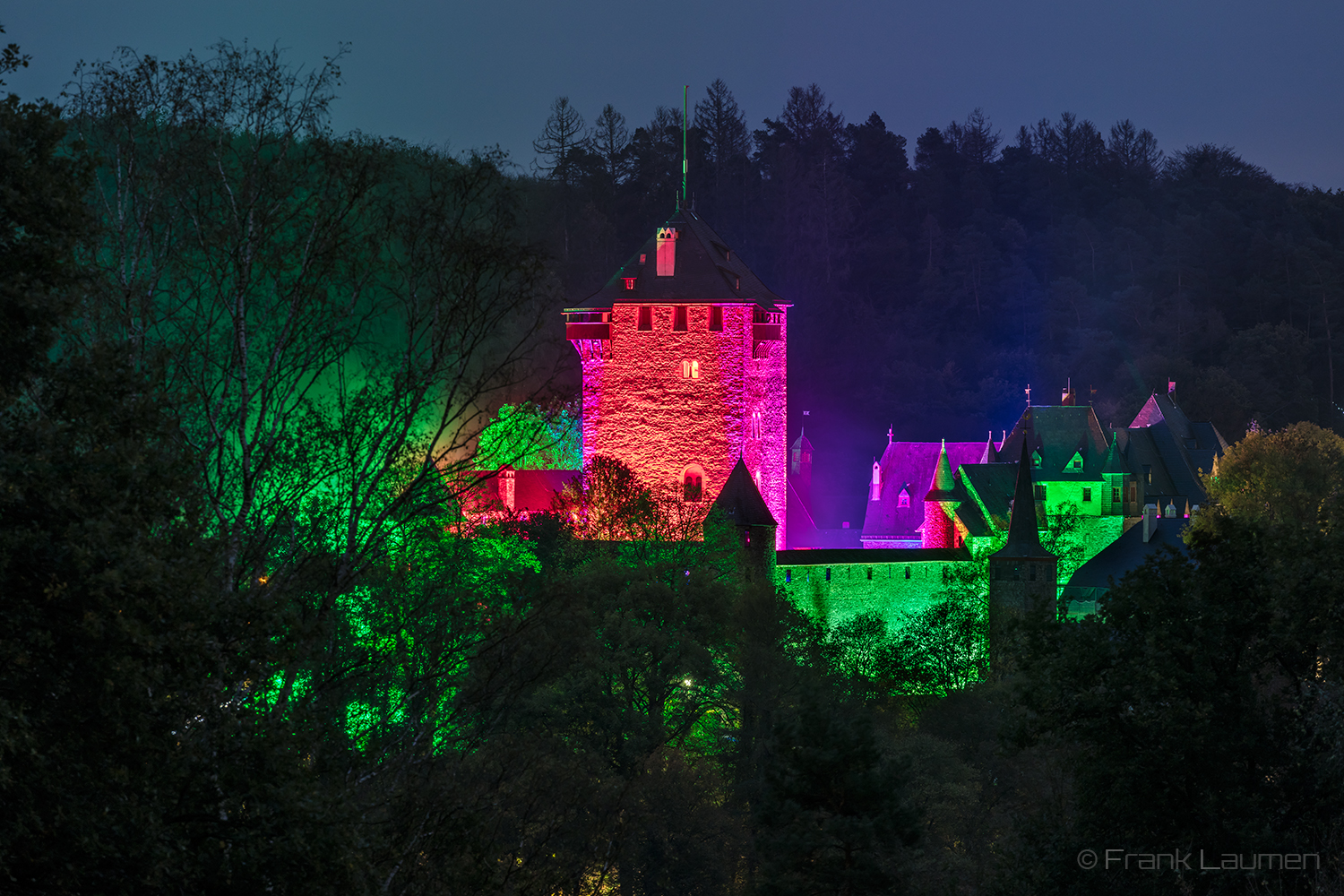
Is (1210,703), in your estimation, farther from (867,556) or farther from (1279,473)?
(1279,473)

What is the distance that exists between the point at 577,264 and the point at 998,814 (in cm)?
4075

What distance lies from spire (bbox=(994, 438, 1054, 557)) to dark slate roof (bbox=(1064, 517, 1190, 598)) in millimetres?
2488

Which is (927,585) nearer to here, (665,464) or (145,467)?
(665,464)

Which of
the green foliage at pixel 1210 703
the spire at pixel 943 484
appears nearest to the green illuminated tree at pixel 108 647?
the green foliage at pixel 1210 703

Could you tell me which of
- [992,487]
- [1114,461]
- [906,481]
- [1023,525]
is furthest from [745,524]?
[1114,461]

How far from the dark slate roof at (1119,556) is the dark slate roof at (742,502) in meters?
13.6

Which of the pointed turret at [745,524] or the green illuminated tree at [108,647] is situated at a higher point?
the pointed turret at [745,524]

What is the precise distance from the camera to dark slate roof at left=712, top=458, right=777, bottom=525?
44125mm

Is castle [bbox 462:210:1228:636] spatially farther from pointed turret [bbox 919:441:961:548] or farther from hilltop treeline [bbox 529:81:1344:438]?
hilltop treeline [bbox 529:81:1344:438]

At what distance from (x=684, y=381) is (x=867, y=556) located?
7864mm

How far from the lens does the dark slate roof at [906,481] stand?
55.5m

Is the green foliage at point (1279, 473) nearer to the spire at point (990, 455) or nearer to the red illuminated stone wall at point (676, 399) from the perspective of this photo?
the spire at point (990, 455)

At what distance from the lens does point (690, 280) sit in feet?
157

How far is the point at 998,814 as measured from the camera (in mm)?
32938
